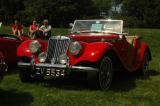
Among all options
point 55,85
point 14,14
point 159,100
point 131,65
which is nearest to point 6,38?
point 55,85

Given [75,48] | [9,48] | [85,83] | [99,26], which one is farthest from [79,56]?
[9,48]

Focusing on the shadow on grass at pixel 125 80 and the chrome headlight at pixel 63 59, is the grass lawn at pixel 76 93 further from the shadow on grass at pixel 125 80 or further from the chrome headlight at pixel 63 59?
the chrome headlight at pixel 63 59

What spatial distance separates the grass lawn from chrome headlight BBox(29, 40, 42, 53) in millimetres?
812

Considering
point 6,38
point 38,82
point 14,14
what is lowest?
point 14,14

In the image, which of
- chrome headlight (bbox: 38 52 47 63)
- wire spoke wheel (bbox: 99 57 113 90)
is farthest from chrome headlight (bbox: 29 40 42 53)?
wire spoke wheel (bbox: 99 57 113 90)

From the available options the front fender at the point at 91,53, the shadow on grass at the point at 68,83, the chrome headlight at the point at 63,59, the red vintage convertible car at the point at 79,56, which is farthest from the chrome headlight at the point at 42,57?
the shadow on grass at the point at 68,83

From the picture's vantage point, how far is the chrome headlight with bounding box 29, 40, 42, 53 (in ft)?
30.8

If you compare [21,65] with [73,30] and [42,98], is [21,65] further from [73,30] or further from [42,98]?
[73,30]

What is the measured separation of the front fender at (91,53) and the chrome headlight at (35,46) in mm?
834

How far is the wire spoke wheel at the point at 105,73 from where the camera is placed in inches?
355

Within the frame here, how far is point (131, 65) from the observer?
10922mm

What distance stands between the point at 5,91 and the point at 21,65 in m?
0.79

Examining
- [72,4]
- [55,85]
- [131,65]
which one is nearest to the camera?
[55,85]

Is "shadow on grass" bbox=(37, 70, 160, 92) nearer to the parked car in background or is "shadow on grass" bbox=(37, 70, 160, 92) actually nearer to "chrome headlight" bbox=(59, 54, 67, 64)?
"chrome headlight" bbox=(59, 54, 67, 64)
